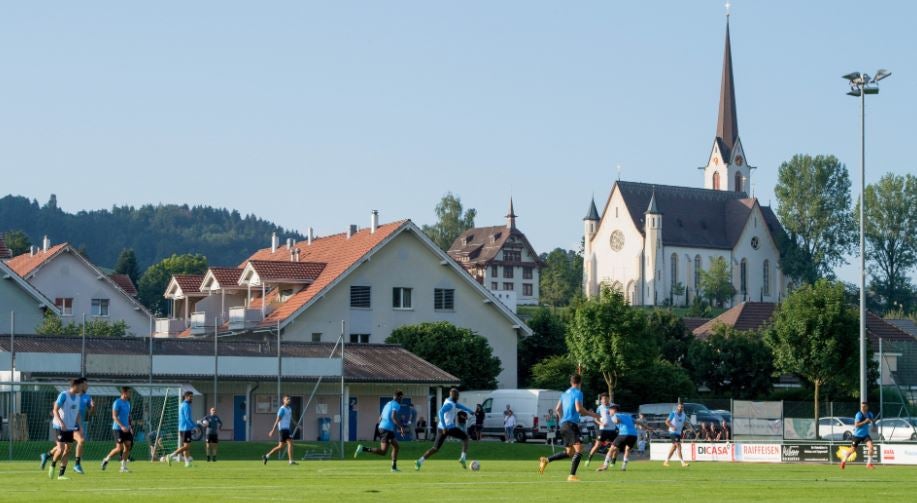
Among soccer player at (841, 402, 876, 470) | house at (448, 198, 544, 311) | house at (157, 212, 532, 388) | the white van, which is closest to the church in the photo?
house at (448, 198, 544, 311)

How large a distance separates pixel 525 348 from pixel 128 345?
34.5m

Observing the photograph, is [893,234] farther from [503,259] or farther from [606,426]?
[606,426]

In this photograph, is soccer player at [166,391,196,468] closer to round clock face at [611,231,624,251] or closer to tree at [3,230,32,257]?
tree at [3,230,32,257]

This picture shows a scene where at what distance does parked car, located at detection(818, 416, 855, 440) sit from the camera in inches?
2176

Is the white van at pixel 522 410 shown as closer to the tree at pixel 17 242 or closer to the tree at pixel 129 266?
the tree at pixel 17 242

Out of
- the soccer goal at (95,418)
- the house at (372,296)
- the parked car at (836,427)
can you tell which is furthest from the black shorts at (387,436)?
the house at (372,296)

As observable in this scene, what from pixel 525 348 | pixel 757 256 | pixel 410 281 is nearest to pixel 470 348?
pixel 410 281

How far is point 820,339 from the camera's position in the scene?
6469 centimetres

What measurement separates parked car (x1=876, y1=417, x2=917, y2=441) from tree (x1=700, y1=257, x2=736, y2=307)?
355ft

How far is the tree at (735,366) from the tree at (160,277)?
308 ft

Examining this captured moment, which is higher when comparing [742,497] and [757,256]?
[757,256]

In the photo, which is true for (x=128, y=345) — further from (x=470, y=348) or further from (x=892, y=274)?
(x=892, y=274)

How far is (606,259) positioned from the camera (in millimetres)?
178875

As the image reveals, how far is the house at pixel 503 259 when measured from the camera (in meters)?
187
